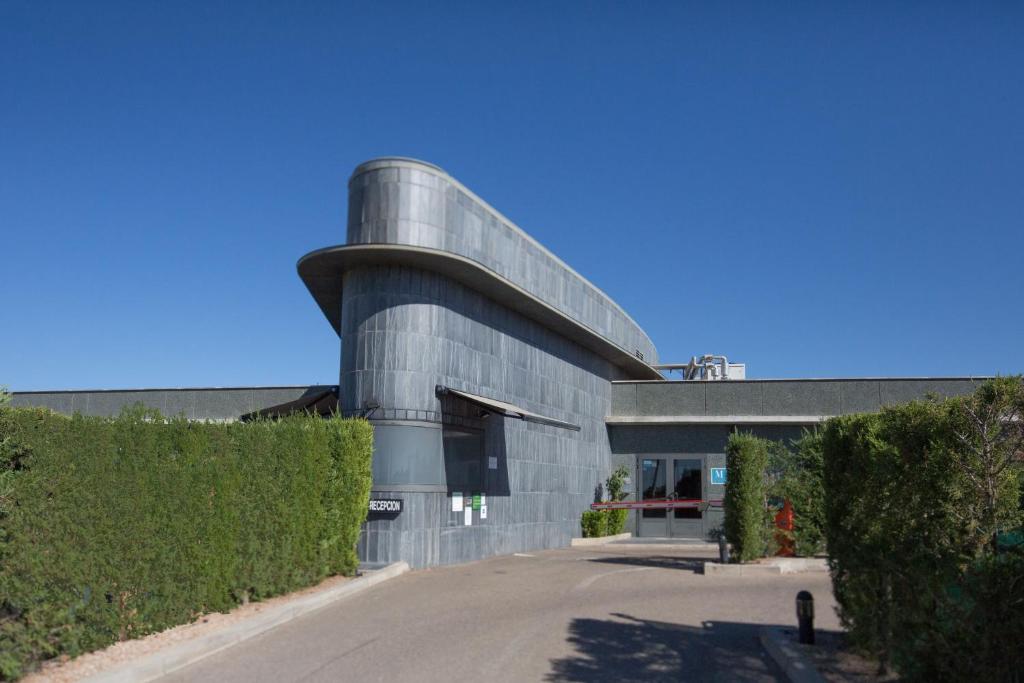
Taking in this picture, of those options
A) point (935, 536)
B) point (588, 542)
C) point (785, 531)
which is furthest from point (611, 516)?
point (935, 536)

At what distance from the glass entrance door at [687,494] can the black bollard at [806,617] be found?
17.5 meters

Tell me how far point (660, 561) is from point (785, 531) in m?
2.77

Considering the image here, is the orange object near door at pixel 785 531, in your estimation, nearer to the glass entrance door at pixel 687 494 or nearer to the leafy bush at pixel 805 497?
the leafy bush at pixel 805 497

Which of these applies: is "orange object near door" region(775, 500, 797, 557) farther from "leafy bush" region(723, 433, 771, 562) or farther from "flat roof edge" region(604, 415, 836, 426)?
"flat roof edge" region(604, 415, 836, 426)

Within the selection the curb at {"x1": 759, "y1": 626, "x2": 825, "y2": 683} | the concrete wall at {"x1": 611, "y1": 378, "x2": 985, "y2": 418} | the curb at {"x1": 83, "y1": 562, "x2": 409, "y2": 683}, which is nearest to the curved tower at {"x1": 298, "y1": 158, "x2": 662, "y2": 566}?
the curb at {"x1": 83, "y1": 562, "x2": 409, "y2": 683}

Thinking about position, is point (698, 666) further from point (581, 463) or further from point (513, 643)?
point (581, 463)

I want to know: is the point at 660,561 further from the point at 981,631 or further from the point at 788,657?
the point at 981,631

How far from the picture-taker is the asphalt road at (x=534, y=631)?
8.73 meters

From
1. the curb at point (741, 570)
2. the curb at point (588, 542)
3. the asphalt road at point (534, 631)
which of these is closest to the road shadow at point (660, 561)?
the curb at point (741, 570)

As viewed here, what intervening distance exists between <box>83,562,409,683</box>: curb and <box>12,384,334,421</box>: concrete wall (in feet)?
47.9

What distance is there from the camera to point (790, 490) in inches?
691

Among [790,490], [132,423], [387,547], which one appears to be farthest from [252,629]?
[790,490]

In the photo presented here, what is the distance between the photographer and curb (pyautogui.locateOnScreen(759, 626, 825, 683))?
798 centimetres

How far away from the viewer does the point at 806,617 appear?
9461 mm
